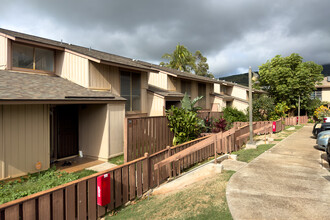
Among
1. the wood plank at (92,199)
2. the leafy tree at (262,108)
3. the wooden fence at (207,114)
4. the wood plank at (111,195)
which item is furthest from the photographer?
the leafy tree at (262,108)

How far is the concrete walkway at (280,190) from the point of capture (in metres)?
3.76

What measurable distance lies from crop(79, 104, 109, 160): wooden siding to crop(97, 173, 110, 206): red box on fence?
5.26 meters

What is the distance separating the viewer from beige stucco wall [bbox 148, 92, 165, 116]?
14.0 meters

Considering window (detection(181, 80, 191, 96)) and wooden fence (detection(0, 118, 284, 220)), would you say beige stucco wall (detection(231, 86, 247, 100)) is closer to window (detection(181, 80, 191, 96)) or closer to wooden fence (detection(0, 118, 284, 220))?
window (detection(181, 80, 191, 96))

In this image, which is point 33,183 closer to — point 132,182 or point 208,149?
point 132,182

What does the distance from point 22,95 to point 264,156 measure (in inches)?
371

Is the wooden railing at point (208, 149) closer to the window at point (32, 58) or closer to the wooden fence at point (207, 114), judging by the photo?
the wooden fence at point (207, 114)

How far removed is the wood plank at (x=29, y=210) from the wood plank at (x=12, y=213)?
0.37 feet

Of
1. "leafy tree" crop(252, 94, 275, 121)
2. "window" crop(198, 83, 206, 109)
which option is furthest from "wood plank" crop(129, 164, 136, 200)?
"leafy tree" crop(252, 94, 275, 121)

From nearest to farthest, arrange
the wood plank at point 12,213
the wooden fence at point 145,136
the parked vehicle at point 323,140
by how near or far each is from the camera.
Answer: the wood plank at point 12,213 → the wooden fence at point 145,136 → the parked vehicle at point 323,140

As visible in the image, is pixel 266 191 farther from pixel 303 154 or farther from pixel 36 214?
pixel 303 154

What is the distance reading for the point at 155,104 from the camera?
1423cm

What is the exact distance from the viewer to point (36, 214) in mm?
3559

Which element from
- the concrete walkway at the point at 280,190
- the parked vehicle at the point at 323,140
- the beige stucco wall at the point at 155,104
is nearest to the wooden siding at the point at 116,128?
the beige stucco wall at the point at 155,104
